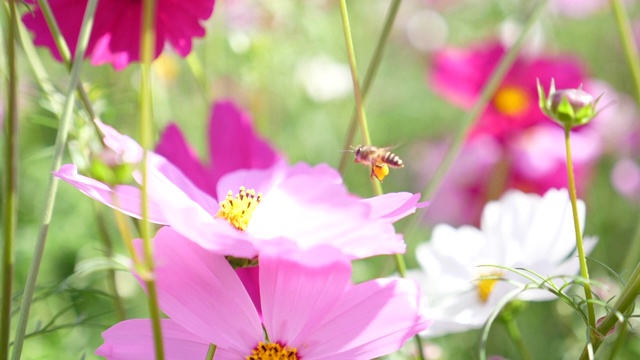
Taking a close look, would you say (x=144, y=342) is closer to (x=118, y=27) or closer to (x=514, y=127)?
(x=118, y=27)

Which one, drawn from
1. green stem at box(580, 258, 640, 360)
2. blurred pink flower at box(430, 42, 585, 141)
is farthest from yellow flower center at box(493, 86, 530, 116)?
green stem at box(580, 258, 640, 360)

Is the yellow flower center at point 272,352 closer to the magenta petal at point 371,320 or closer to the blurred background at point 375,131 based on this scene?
the magenta petal at point 371,320

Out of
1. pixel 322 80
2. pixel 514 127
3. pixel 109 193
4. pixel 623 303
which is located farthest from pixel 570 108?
pixel 322 80

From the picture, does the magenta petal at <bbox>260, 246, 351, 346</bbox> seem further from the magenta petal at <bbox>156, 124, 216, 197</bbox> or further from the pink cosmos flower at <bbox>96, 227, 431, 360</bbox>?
the magenta petal at <bbox>156, 124, 216, 197</bbox>

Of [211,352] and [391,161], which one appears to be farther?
[391,161]

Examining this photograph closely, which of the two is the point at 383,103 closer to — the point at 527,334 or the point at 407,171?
the point at 407,171

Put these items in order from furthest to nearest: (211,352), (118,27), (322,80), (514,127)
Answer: (322,80)
(514,127)
(118,27)
(211,352)

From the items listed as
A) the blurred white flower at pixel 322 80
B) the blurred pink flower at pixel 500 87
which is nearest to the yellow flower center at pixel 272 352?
the blurred pink flower at pixel 500 87
